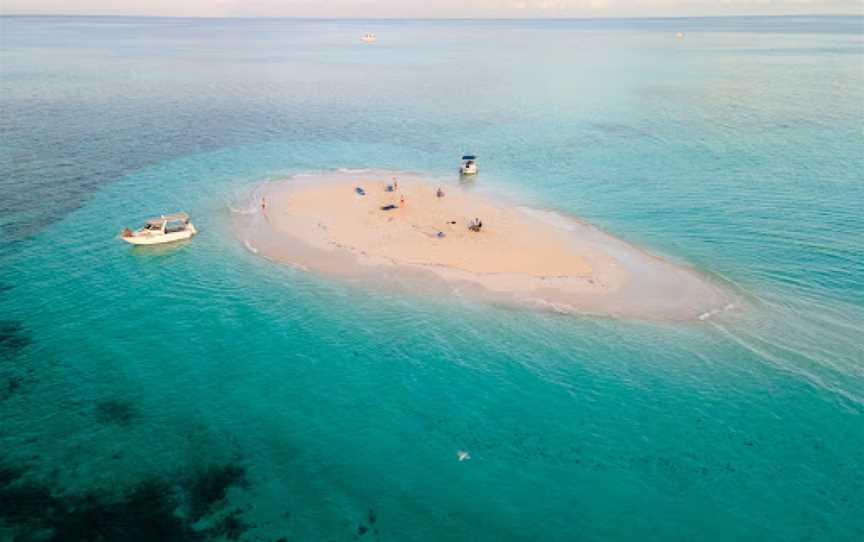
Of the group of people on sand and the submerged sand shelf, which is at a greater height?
the group of people on sand

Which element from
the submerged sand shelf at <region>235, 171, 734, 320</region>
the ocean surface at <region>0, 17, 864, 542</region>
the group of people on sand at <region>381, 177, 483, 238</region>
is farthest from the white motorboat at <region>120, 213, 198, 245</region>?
the group of people on sand at <region>381, 177, 483, 238</region>

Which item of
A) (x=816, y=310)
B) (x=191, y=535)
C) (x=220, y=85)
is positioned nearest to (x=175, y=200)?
(x=191, y=535)

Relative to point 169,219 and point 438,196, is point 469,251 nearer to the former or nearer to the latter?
point 438,196

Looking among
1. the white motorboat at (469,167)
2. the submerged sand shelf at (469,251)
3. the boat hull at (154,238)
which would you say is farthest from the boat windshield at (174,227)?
the white motorboat at (469,167)

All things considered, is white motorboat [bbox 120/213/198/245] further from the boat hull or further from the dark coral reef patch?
the dark coral reef patch

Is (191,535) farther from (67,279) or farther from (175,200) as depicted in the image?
(175,200)

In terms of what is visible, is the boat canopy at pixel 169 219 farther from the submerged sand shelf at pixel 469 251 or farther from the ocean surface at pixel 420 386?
the submerged sand shelf at pixel 469 251
